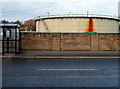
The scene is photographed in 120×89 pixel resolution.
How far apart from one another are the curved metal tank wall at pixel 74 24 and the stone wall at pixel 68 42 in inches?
851

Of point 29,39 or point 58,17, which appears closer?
point 29,39

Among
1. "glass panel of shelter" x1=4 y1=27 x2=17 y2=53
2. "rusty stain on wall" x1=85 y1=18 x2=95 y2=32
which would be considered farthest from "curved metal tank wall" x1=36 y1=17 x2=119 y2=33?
"glass panel of shelter" x1=4 y1=27 x2=17 y2=53

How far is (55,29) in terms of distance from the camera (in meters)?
46.4

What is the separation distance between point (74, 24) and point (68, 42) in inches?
917

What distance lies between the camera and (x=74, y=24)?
46.1 metres

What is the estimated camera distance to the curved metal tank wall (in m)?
45.5

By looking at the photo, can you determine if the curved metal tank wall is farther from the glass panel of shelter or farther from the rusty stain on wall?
the glass panel of shelter

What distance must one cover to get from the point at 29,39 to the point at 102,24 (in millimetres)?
27044

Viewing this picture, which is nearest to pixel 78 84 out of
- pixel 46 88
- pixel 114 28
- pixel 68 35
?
pixel 46 88

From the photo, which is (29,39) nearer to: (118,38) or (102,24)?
(118,38)

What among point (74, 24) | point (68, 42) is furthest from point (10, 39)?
point (74, 24)

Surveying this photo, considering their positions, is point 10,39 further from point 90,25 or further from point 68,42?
point 90,25

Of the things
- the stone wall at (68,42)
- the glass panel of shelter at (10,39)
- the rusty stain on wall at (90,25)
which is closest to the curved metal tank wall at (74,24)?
the rusty stain on wall at (90,25)

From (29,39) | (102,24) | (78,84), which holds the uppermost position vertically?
(102,24)
